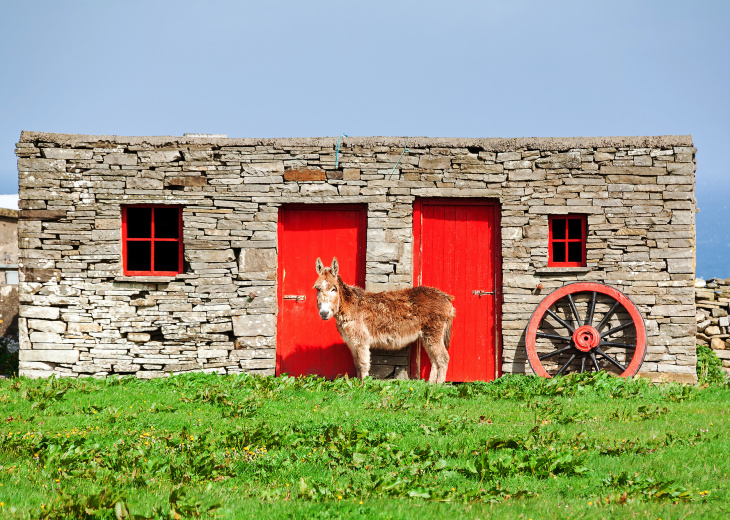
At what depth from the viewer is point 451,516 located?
4227mm

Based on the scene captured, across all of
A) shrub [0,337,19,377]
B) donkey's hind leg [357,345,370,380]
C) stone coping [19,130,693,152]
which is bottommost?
shrub [0,337,19,377]

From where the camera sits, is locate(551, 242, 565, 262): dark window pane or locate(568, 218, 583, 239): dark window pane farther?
locate(551, 242, 565, 262): dark window pane

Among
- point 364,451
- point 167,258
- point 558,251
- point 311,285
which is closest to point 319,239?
point 311,285

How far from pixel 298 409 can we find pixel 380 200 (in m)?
3.67

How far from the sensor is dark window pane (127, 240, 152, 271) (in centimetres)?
1206

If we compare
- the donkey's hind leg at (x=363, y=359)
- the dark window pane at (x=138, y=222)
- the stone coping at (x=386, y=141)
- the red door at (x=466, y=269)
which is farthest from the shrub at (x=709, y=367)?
the dark window pane at (x=138, y=222)

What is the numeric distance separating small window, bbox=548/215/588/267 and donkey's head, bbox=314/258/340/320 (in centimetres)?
332

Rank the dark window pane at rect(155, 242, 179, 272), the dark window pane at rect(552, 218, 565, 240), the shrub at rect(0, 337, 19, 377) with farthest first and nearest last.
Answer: the dark window pane at rect(155, 242, 179, 272) → the shrub at rect(0, 337, 19, 377) → the dark window pane at rect(552, 218, 565, 240)

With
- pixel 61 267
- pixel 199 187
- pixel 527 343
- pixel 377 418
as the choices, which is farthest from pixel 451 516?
pixel 61 267

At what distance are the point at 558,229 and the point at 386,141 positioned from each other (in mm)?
3030

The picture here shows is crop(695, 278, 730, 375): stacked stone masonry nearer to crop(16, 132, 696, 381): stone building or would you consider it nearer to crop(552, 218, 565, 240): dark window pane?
crop(16, 132, 696, 381): stone building

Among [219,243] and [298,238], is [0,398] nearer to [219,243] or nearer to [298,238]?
[219,243]

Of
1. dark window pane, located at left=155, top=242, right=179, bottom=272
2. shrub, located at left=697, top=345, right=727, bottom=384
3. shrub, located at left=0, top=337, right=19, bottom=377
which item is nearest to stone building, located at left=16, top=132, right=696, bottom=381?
shrub, located at left=697, top=345, right=727, bottom=384

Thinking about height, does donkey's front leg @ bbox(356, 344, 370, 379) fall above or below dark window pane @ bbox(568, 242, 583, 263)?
below
